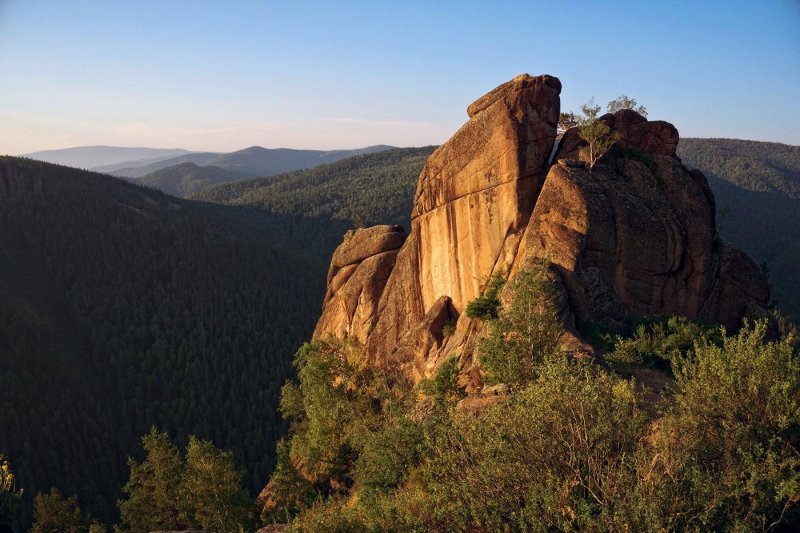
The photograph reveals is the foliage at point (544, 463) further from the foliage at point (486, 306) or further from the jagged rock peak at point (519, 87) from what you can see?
the jagged rock peak at point (519, 87)

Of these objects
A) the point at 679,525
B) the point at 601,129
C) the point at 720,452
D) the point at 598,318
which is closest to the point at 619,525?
the point at 679,525

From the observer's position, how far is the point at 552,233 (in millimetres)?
34375

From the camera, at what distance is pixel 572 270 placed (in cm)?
3281

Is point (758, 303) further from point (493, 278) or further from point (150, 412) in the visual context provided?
point (150, 412)

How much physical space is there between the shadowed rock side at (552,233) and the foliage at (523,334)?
5.70 ft

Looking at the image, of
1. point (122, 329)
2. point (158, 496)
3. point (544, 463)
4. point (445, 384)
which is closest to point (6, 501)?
point (158, 496)

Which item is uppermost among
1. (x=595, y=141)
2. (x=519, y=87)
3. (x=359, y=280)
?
(x=519, y=87)

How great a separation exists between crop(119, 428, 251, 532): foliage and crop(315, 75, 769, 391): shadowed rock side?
46.7 ft

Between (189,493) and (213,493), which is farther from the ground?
(213,493)

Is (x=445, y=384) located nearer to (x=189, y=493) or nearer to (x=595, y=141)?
(x=595, y=141)

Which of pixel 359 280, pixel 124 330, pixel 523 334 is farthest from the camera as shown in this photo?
pixel 124 330

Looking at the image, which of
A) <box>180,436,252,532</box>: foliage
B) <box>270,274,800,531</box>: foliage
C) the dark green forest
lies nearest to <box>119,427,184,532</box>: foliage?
<box>180,436,252,532</box>: foliage

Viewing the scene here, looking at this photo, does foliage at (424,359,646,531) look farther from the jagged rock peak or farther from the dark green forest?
the dark green forest

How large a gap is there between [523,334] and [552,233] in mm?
9353
